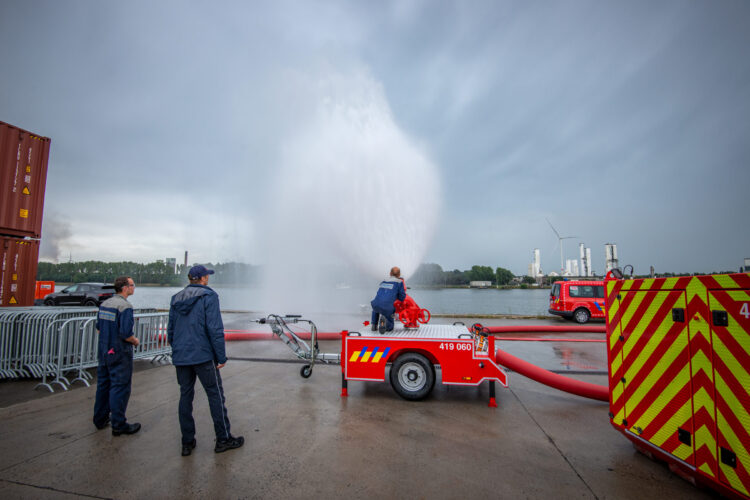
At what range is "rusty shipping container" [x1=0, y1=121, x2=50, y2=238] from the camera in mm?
8727

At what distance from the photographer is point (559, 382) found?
5.41m

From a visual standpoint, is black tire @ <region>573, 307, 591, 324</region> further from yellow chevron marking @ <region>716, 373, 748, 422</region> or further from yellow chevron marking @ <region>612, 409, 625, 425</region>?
Result: yellow chevron marking @ <region>716, 373, 748, 422</region>

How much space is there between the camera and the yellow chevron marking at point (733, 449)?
2.51 m

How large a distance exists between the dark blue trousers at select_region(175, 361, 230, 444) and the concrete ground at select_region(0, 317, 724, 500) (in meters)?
0.26

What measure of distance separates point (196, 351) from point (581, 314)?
17.2 m

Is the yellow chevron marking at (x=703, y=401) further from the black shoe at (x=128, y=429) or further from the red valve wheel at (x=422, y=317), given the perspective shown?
the black shoe at (x=128, y=429)

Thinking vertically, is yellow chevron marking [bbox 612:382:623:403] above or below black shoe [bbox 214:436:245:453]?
above

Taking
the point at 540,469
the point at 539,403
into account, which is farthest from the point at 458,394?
the point at 540,469

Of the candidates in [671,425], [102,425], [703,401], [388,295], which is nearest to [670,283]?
[703,401]

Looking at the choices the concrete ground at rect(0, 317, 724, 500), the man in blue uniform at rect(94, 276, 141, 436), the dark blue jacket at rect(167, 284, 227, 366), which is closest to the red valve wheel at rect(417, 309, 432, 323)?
the concrete ground at rect(0, 317, 724, 500)

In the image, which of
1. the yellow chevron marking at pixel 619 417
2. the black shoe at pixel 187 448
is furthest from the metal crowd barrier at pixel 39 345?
the yellow chevron marking at pixel 619 417

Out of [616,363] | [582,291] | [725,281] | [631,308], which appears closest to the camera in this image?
[725,281]

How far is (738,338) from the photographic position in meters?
2.60

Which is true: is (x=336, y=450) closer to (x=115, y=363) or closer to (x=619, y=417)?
(x=115, y=363)
